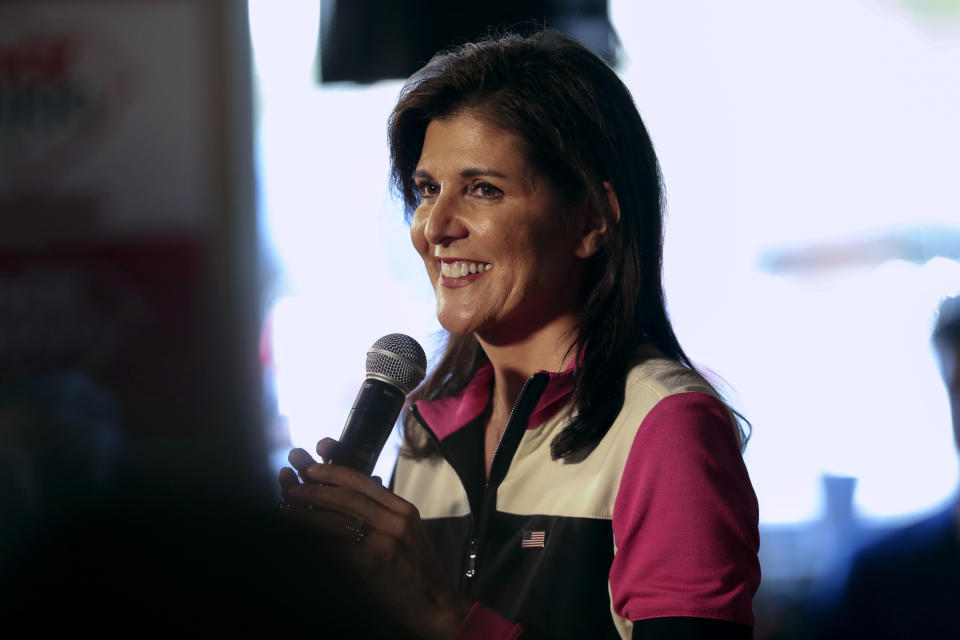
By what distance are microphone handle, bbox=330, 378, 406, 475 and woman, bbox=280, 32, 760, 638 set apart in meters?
0.02

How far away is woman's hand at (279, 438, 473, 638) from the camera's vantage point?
3.12ft

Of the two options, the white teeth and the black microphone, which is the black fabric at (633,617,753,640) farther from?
the white teeth

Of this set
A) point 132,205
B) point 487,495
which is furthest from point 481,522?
point 132,205

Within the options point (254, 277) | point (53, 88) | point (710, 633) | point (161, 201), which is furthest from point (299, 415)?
point (710, 633)

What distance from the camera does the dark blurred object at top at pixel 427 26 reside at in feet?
7.41

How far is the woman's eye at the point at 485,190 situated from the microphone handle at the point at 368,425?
0.27 m

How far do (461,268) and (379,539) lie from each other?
1.23 ft

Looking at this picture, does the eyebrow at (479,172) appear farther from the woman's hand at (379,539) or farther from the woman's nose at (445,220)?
the woman's hand at (379,539)

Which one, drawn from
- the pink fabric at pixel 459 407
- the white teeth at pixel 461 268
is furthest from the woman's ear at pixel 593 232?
the pink fabric at pixel 459 407

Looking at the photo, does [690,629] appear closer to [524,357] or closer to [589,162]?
[524,357]

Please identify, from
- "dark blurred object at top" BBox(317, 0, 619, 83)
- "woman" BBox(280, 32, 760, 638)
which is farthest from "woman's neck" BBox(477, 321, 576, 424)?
"dark blurred object at top" BBox(317, 0, 619, 83)

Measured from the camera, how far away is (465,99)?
1219 millimetres

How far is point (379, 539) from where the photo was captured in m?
0.98

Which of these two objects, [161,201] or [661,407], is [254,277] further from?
[661,407]
